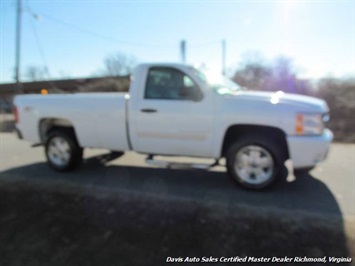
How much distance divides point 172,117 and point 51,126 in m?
2.66

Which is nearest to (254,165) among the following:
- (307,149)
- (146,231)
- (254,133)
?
(254,133)

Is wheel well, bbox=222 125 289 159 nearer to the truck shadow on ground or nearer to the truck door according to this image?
the truck door

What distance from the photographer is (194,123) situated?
Answer: 15.7 ft

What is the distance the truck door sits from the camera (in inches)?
187

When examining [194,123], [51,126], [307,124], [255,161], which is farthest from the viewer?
[51,126]

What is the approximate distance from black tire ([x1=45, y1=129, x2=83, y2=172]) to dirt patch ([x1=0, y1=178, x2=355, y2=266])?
57.7 inches

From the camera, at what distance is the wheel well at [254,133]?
15.0 feet

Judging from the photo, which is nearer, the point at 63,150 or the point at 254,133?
the point at 254,133

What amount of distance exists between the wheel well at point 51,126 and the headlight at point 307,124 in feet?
13.0

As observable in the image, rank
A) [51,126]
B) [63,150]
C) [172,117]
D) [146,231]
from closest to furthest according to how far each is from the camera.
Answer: [146,231] < [172,117] < [63,150] < [51,126]

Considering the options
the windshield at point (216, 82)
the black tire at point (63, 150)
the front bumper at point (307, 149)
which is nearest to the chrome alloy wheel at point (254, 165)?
the front bumper at point (307, 149)

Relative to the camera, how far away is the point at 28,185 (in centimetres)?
501

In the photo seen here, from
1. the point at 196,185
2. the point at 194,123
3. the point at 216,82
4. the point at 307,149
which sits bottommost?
the point at 196,185

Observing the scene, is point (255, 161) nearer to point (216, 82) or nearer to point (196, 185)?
point (196, 185)
